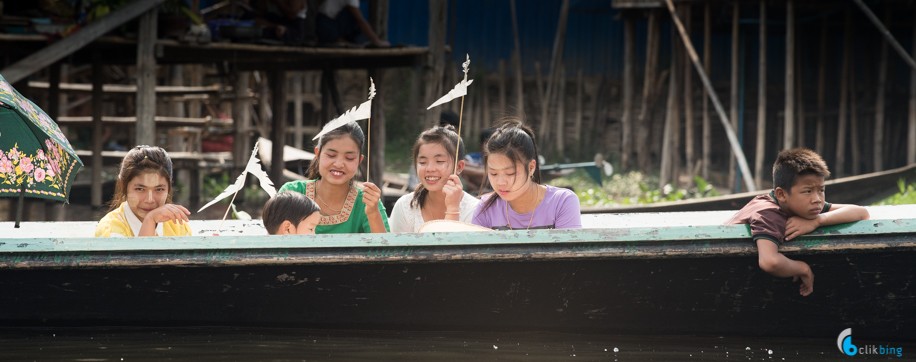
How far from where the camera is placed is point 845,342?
197 inches

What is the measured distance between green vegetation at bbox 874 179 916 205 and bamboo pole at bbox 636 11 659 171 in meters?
3.99

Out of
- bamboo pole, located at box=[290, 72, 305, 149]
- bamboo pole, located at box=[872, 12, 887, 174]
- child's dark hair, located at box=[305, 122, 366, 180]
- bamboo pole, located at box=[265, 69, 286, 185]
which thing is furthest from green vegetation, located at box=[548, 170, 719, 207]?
child's dark hair, located at box=[305, 122, 366, 180]

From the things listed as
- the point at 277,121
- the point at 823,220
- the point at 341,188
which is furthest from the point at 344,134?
the point at 277,121

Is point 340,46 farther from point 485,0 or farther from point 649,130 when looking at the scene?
point 485,0

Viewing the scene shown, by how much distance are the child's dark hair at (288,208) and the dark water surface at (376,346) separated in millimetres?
455

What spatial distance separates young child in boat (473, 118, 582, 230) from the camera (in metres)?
5.08

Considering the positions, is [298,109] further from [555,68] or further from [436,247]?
[436,247]

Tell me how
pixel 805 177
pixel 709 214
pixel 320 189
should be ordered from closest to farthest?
pixel 805 177 < pixel 320 189 < pixel 709 214

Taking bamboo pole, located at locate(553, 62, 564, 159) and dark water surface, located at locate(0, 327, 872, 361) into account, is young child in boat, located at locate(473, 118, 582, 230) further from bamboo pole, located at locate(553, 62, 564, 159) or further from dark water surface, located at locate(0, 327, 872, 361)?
bamboo pole, located at locate(553, 62, 564, 159)

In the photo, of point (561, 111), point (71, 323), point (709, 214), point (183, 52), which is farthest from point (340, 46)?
point (561, 111)

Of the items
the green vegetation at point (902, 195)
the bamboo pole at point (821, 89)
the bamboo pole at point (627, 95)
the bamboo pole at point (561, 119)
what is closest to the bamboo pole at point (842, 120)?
the bamboo pole at point (821, 89)

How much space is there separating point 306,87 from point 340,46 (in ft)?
22.4

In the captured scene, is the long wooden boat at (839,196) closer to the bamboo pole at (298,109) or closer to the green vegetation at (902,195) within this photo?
the green vegetation at (902,195)

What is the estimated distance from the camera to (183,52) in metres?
9.52
